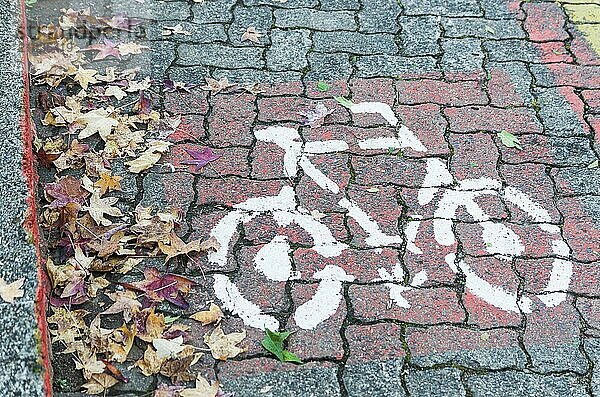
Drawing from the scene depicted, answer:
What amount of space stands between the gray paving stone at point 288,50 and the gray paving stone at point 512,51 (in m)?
1.01

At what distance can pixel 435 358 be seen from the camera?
121 inches

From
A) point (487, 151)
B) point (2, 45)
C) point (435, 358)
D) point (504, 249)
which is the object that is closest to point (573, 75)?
point (487, 151)

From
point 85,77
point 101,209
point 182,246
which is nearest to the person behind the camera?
point 182,246

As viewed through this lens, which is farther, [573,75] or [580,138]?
[573,75]

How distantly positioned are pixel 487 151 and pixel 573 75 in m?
0.92

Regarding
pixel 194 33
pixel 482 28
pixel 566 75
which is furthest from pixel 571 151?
pixel 194 33

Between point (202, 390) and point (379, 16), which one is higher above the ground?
point (379, 16)

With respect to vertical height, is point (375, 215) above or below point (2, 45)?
below

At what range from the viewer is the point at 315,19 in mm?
5031

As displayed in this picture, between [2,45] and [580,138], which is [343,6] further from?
[2,45]

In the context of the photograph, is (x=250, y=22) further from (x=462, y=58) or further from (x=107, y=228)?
(x=107, y=228)

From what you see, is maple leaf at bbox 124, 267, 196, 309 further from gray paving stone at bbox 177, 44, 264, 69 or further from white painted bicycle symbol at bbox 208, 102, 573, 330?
gray paving stone at bbox 177, 44, 264, 69

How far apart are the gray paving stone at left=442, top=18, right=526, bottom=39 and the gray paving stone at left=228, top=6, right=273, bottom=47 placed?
1.02 m

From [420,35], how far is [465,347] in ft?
7.63
